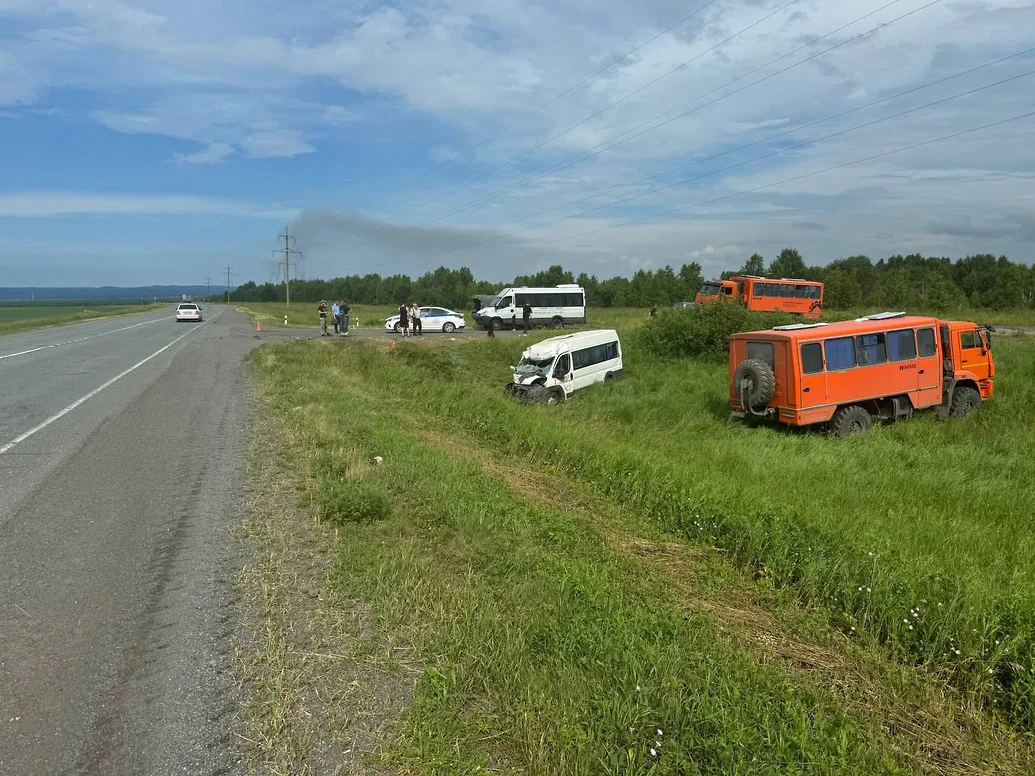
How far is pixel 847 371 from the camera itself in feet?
53.9

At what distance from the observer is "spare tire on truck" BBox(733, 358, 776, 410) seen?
16.3 metres

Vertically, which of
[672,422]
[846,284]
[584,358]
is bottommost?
[672,422]

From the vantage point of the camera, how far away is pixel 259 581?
17.8 feet

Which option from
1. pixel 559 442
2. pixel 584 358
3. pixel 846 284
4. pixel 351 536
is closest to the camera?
pixel 351 536

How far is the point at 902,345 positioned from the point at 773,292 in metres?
29.0

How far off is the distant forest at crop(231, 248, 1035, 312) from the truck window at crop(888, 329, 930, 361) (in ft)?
128

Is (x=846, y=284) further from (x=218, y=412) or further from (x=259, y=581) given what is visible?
(x=259, y=581)

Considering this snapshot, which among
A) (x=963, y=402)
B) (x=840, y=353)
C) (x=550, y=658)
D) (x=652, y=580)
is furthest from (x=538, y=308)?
(x=550, y=658)

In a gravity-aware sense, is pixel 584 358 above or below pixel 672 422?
above

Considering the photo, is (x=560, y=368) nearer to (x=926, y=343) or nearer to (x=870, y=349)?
(x=870, y=349)

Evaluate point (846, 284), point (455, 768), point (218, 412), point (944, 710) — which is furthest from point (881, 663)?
point (846, 284)

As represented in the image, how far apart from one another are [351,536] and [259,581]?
45.6 inches

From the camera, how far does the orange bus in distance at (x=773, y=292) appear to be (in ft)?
144

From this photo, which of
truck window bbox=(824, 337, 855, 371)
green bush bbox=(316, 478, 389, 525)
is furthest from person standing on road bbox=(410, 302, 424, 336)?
green bush bbox=(316, 478, 389, 525)
